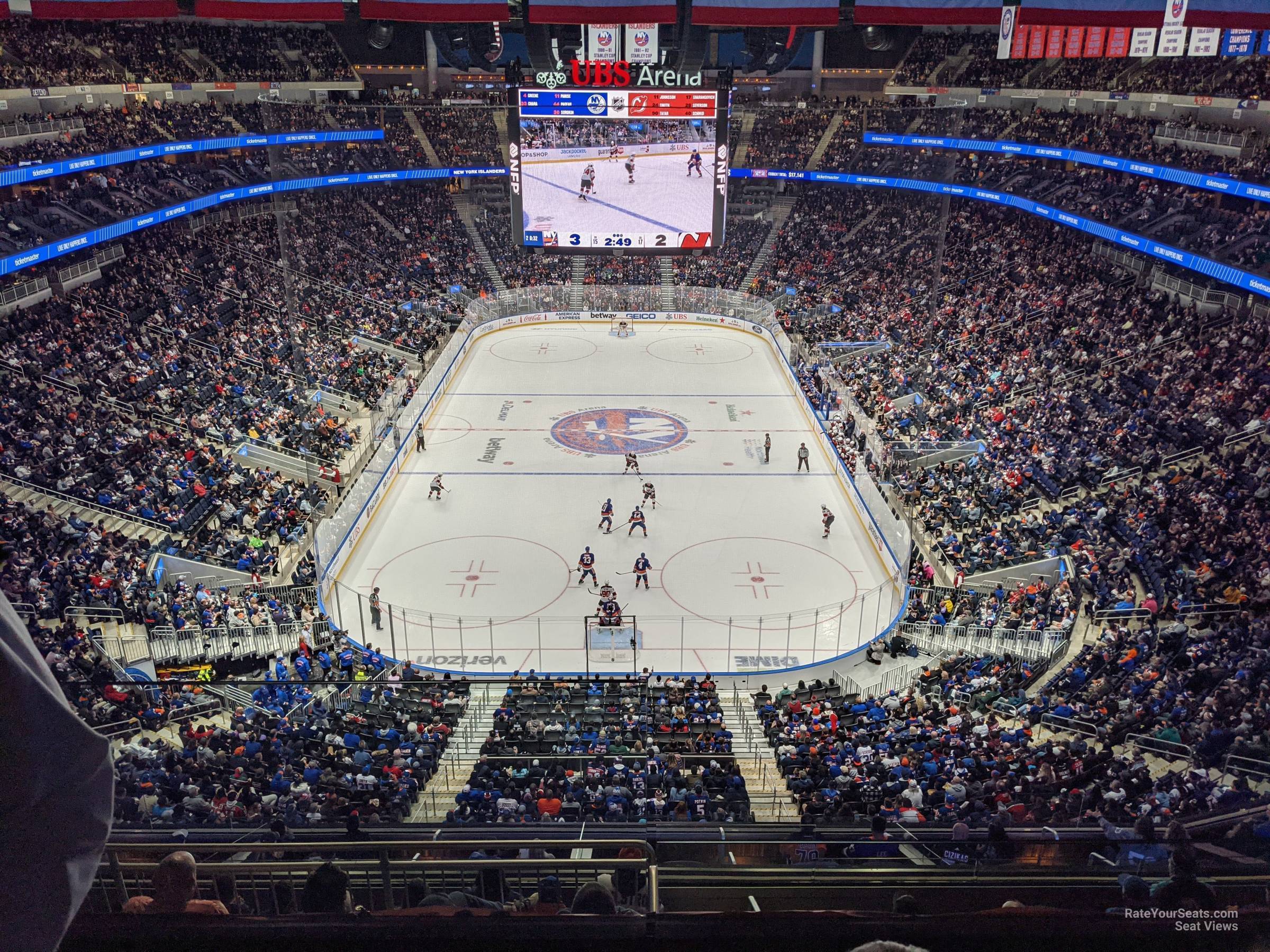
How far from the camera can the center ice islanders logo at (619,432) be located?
117 ft

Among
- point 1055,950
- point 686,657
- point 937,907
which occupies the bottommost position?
point 686,657

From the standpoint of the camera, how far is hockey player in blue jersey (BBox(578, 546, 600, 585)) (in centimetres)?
2522

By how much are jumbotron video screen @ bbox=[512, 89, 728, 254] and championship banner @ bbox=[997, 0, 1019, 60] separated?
1401 cm

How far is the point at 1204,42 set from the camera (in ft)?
119

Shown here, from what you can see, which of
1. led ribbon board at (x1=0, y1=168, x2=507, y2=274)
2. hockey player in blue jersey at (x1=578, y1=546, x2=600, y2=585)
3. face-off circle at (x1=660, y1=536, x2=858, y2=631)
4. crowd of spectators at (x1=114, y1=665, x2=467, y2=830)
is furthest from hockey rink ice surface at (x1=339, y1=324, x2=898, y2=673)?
led ribbon board at (x1=0, y1=168, x2=507, y2=274)

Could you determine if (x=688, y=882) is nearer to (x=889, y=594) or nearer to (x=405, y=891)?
(x=405, y=891)

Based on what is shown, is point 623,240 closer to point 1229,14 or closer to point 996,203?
point 996,203

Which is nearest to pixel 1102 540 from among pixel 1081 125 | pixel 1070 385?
pixel 1070 385

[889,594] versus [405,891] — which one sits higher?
[405,891]

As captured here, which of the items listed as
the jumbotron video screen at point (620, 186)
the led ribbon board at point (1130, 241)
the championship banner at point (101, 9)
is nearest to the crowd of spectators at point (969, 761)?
the led ribbon board at point (1130, 241)

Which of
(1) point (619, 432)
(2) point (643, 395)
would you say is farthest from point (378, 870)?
(2) point (643, 395)

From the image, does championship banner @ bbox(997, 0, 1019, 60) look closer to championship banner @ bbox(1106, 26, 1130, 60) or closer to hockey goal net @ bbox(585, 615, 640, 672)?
championship banner @ bbox(1106, 26, 1130, 60)

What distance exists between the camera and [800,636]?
23.3 metres

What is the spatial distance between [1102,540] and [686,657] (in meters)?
11.5
